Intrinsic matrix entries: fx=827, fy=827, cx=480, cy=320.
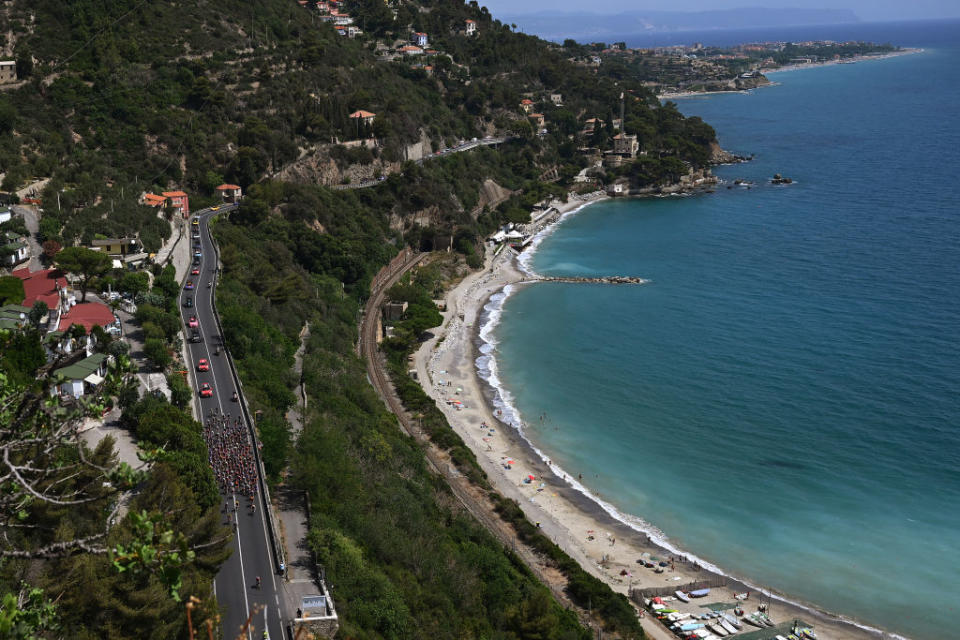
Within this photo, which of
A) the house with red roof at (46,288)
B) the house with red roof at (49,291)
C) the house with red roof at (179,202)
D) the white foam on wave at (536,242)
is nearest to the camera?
the house with red roof at (49,291)

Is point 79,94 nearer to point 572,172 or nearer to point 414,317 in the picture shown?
point 414,317

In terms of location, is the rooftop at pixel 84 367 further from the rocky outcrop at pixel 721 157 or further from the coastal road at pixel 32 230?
the rocky outcrop at pixel 721 157

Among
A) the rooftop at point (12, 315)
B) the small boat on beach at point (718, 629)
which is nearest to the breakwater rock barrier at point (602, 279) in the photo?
the small boat on beach at point (718, 629)

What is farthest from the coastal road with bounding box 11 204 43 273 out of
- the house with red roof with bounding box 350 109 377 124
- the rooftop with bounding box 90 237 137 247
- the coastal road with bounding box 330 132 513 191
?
the house with red roof with bounding box 350 109 377 124

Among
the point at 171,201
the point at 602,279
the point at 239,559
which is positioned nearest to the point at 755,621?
the point at 239,559

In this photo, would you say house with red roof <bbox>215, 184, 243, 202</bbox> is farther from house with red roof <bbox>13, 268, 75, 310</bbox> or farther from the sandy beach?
house with red roof <bbox>13, 268, 75, 310</bbox>

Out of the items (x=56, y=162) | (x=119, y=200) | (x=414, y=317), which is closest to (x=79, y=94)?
(x=56, y=162)
